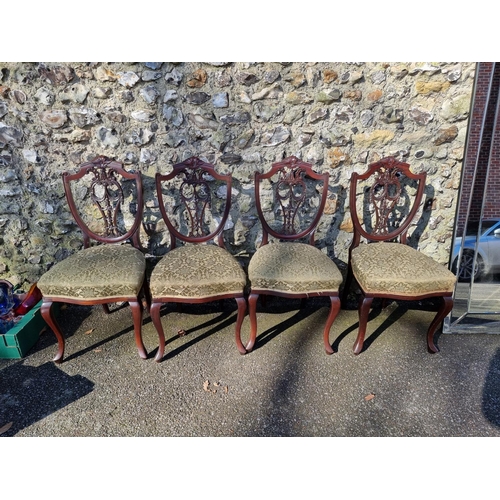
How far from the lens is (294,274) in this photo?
76.5 inches

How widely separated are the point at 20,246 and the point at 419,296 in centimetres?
293

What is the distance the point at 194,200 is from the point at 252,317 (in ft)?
3.09

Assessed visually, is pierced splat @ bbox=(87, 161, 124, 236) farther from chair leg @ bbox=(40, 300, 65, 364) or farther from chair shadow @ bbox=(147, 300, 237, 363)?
chair shadow @ bbox=(147, 300, 237, 363)

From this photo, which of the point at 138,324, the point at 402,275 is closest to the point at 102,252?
the point at 138,324

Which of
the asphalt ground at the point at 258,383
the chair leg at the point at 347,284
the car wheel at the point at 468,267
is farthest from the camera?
the chair leg at the point at 347,284

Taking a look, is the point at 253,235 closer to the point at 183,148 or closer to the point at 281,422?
the point at 183,148

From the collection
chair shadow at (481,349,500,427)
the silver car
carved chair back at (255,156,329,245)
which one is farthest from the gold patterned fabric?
the silver car

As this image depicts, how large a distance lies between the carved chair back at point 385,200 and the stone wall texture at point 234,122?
0.40 ft

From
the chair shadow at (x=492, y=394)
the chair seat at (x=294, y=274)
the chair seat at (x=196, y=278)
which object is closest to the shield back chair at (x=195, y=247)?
the chair seat at (x=196, y=278)

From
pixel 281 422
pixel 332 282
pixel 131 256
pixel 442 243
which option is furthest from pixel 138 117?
pixel 442 243

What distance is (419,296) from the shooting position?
1935mm

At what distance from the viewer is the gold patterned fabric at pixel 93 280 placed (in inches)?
74.6

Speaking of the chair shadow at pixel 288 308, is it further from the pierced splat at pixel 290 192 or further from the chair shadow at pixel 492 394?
the chair shadow at pixel 492 394

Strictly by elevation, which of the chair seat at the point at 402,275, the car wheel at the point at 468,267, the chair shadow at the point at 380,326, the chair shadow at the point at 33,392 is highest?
the chair seat at the point at 402,275
